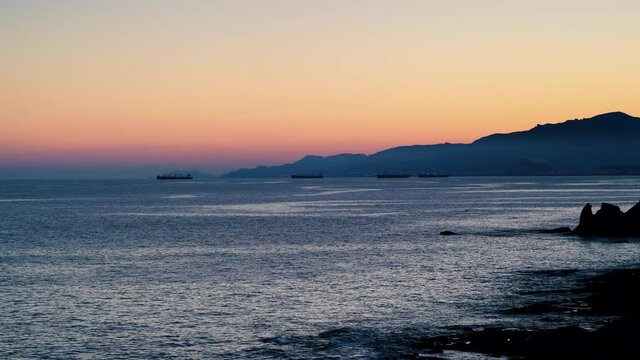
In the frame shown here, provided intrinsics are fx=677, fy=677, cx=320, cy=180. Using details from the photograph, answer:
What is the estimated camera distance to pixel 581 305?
4488 cm

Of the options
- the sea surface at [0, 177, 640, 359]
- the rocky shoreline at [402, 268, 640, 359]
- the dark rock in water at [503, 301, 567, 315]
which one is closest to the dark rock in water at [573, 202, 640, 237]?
the sea surface at [0, 177, 640, 359]

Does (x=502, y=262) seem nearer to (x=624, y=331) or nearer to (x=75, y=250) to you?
(x=624, y=331)

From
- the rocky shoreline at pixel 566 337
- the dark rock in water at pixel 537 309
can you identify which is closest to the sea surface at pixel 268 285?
the dark rock in water at pixel 537 309

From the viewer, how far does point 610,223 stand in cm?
9181

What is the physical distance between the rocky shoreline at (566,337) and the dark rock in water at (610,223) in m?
46.0

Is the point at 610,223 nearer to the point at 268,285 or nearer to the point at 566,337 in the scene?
the point at 268,285

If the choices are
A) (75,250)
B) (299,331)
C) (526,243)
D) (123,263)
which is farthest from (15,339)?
(526,243)

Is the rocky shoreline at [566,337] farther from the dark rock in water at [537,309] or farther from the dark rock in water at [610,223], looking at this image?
the dark rock in water at [610,223]

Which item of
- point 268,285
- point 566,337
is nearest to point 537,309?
point 566,337

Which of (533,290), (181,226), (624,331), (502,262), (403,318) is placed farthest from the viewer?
(181,226)

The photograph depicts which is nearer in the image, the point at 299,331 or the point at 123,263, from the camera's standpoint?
the point at 299,331

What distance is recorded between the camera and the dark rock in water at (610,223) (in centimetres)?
9050

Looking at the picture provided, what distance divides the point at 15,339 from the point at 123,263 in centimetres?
3141

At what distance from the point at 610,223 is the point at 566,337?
6471 cm
